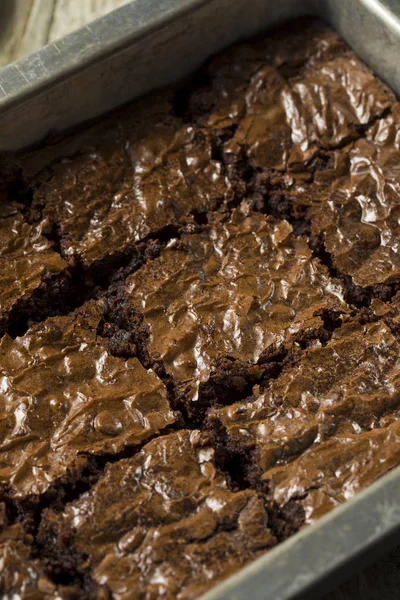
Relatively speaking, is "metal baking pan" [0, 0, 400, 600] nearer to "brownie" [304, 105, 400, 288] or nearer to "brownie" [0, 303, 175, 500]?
"brownie" [304, 105, 400, 288]

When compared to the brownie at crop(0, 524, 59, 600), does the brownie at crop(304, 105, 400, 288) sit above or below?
below

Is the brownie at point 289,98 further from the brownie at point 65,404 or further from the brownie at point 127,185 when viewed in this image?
the brownie at point 65,404

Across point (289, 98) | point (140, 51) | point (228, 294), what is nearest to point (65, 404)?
point (228, 294)

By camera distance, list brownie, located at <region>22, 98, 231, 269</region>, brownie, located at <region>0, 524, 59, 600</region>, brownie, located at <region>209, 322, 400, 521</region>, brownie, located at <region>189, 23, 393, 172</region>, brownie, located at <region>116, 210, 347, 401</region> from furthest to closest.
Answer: brownie, located at <region>189, 23, 393, 172</region> < brownie, located at <region>22, 98, 231, 269</region> < brownie, located at <region>116, 210, 347, 401</region> < brownie, located at <region>209, 322, 400, 521</region> < brownie, located at <region>0, 524, 59, 600</region>

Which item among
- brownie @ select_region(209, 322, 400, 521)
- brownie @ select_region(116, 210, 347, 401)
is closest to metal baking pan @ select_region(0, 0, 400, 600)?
→ brownie @ select_region(116, 210, 347, 401)

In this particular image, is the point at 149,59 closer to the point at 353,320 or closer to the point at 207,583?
the point at 353,320

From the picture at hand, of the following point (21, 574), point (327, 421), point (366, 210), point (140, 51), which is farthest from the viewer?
point (140, 51)

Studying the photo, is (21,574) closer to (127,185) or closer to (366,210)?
(127,185)
